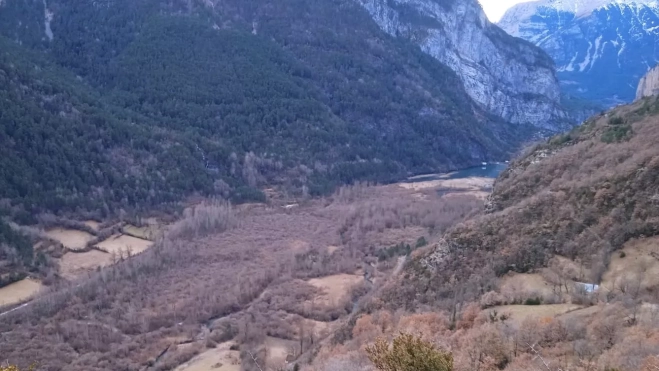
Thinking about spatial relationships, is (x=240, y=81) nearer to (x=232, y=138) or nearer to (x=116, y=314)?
(x=232, y=138)

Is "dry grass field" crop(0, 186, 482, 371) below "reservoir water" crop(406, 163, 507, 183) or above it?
above

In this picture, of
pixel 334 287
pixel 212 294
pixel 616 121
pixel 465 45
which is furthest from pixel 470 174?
pixel 616 121

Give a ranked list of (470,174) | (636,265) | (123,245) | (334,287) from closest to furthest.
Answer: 1. (636,265)
2. (334,287)
3. (123,245)
4. (470,174)

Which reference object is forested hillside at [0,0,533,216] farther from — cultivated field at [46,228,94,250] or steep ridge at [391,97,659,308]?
steep ridge at [391,97,659,308]

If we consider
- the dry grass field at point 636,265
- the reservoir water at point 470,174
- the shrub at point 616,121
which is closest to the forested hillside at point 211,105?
the reservoir water at point 470,174

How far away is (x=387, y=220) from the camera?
7950cm

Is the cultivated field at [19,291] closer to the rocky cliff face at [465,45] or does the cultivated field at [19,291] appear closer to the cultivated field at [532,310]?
the cultivated field at [532,310]

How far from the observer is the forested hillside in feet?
282

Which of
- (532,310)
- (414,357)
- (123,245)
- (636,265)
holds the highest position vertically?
(414,357)

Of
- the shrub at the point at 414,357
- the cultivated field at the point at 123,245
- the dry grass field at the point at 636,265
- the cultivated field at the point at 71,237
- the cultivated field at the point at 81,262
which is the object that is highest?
the shrub at the point at 414,357

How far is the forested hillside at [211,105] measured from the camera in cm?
8588

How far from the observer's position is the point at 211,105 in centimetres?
11719

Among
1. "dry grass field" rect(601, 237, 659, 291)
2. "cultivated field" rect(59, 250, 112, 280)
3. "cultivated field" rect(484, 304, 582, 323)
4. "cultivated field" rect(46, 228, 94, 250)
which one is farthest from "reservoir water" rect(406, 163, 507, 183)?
"cultivated field" rect(484, 304, 582, 323)

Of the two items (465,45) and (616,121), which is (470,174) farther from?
(616,121)
